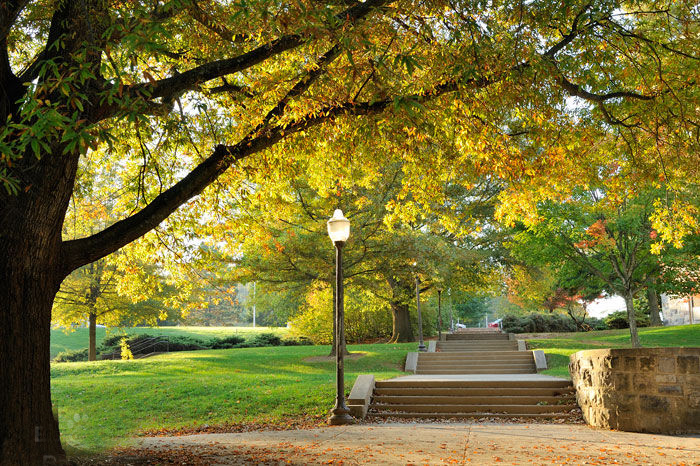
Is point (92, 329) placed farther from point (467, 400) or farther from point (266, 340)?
point (467, 400)

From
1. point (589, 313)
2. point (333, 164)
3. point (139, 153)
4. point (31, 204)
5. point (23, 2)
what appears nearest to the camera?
point (23, 2)

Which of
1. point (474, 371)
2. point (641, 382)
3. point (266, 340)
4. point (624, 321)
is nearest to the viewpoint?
point (641, 382)

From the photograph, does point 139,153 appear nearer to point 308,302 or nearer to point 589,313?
point 308,302

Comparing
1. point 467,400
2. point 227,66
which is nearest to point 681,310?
point 467,400

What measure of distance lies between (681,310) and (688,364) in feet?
109

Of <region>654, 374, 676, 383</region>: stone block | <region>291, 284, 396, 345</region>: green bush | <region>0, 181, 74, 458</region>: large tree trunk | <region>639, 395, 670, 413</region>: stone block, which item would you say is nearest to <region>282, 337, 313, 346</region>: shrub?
<region>291, 284, 396, 345</region>: green bush

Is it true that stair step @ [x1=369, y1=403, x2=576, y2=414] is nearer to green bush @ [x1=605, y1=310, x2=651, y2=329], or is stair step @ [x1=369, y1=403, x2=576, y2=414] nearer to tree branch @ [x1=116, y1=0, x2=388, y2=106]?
tree branch @ [x1=116, y1=0, x2=388, y2=106]

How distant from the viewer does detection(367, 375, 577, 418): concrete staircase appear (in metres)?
11.4

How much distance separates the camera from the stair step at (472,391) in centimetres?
1212

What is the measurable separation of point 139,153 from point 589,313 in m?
44.3

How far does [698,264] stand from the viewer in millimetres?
20219

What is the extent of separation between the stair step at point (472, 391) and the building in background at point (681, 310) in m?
25.2

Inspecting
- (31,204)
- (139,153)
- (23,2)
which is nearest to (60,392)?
(139,153)

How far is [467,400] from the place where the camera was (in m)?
12.1
